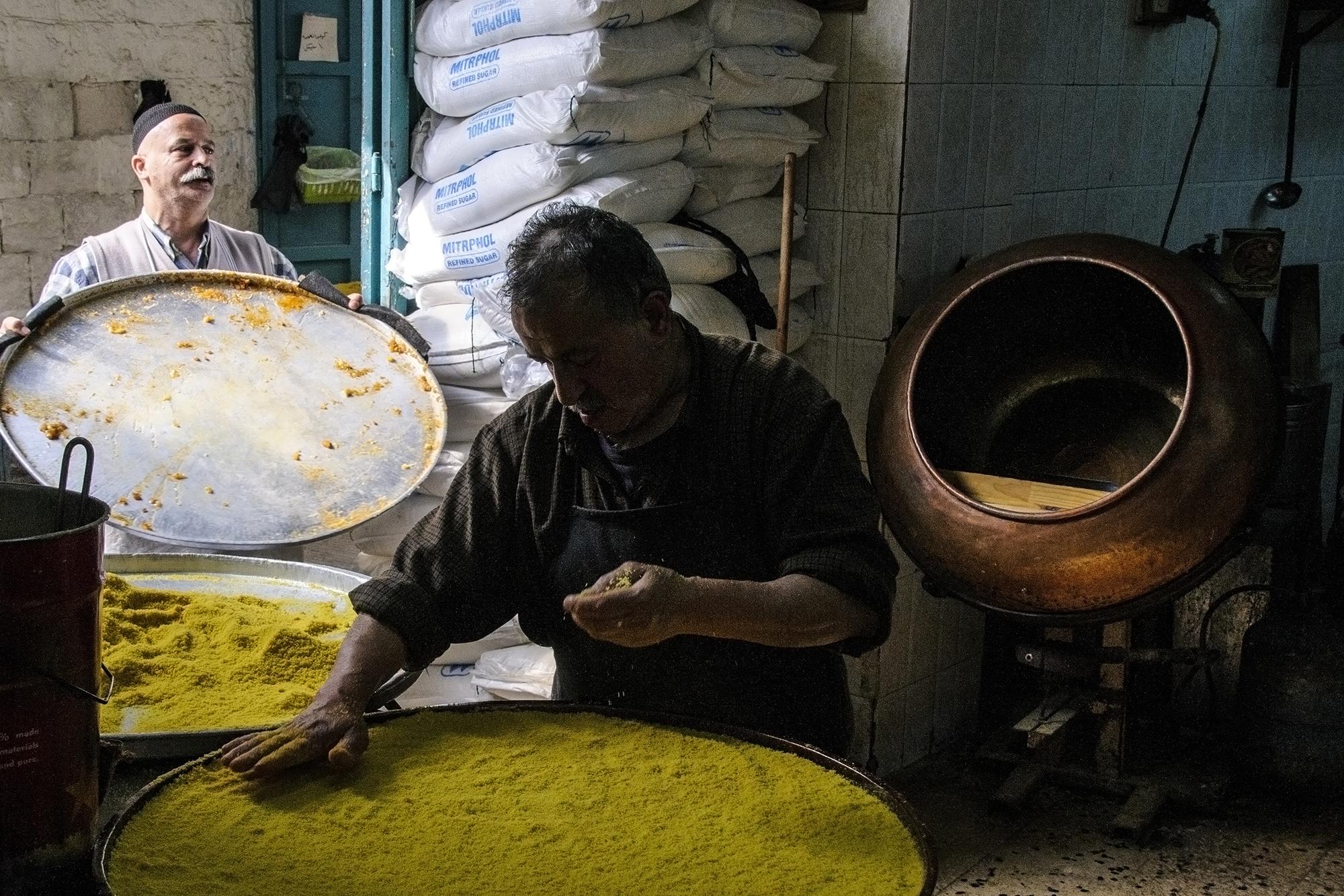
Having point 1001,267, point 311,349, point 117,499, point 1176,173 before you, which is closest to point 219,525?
Result: point 117,499

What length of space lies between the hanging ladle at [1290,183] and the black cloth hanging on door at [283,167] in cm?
354

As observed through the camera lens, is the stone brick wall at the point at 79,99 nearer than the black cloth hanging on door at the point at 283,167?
Yes

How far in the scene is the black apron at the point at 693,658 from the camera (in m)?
2.07

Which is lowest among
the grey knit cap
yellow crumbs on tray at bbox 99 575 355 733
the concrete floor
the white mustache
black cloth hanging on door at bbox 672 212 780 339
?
the concrete floor

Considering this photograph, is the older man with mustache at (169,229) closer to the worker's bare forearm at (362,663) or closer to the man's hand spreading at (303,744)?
the worker's bare forearm at (362,663)

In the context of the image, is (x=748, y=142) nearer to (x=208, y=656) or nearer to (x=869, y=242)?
(x=869, y=242)

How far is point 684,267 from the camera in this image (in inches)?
131

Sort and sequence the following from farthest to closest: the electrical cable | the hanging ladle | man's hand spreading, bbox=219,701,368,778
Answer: the hanging ladle < the electrical cable < man's hand spreading, bbox=219,701,368,778

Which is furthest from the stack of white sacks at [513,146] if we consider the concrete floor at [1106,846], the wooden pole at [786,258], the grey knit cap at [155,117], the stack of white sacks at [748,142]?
the concrete floor at [1106,846]

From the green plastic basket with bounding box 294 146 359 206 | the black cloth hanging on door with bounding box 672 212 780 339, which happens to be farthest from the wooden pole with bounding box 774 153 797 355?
the green plastic basket with bounding box 294 146 359 206

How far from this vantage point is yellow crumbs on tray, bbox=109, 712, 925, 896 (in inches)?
58.7

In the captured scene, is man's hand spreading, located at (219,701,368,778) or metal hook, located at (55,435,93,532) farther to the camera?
man's hand spreading, located at (219,701,368,778)

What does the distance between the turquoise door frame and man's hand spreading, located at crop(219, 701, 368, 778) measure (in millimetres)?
2111

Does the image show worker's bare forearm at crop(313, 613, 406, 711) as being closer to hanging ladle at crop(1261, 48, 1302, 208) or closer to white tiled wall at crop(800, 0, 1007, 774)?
white tiled wall at crop(800, 0, 1007, 774)
